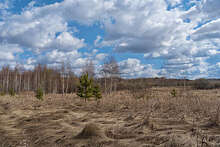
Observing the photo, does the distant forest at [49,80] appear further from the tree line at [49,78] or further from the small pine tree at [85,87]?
the small pine tree at [85,87]

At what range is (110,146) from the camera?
4570 millimetres

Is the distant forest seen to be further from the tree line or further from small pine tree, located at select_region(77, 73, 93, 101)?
small pine tree, located at select_region(77, 73, 93, 101)

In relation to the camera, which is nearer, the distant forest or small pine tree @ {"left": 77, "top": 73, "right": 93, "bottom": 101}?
small pine tree @ {"left": 77, "top": 73, "right": 93, "bottom": 101}

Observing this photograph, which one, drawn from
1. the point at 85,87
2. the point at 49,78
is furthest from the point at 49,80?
the point at 85,87

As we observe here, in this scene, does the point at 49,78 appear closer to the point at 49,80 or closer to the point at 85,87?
the point at 49,80

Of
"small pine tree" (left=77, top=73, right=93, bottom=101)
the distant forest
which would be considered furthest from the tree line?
"small pine tree" (left=77, top=73, right=93, bottom=101)

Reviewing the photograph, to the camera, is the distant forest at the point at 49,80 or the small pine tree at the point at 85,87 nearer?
the small pine tree at the point at 85,87

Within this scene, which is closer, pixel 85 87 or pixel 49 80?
pixel 85 87

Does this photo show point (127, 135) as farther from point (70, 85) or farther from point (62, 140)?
point (70, 85)

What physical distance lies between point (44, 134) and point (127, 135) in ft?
10.2

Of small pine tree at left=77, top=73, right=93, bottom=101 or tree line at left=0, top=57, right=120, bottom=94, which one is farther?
tree line at left=0, top=57, right=120, bottom=94

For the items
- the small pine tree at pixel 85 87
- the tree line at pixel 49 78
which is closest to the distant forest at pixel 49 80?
the tree line at pixel 49 78

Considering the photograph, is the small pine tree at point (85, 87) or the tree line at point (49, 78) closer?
the small pine tree at point (85, 87)

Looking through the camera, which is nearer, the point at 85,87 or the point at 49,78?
the point at 85,87
